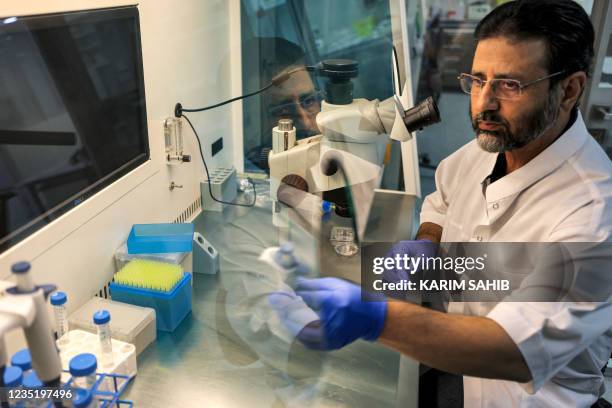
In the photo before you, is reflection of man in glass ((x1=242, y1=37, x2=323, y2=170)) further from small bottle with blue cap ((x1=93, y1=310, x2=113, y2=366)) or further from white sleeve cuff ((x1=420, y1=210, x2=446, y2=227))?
small bottle with blue cap ((x1=93, y1=310, x2=113, y2=366))

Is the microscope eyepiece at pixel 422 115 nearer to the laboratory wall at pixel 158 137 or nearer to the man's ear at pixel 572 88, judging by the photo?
the man's ear at pixel 572 88

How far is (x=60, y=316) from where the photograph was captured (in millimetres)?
1200

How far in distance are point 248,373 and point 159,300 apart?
0.32 meters

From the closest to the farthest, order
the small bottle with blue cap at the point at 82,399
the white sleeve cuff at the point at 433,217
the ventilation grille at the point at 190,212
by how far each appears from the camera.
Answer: the small bottle with blue cap at the point at 82,399
the white sleeve cuff at the point at 433,217
the ventilation grille at the point at 190,212

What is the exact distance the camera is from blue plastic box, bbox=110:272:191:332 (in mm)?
1365

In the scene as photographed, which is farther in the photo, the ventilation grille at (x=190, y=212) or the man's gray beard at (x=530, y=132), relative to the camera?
the ventilation grille at (x=190, y=212)

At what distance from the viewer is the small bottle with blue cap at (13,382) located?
30.9 inches

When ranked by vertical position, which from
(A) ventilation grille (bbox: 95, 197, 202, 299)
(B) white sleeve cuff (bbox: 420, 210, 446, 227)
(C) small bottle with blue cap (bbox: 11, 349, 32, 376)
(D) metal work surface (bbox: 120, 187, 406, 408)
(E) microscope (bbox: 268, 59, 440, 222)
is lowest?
(D) metal work surface (bbox: 120, 187, 406, 408)

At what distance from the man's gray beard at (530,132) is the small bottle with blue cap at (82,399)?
1045mm

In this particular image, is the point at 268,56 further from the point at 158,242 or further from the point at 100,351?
the point at 100,351

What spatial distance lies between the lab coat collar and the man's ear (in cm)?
6

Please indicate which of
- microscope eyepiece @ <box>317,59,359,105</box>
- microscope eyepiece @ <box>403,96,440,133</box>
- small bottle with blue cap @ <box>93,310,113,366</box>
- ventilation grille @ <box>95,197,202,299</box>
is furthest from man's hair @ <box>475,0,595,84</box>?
ventilation grille @ <box>95,197,202,299</box>

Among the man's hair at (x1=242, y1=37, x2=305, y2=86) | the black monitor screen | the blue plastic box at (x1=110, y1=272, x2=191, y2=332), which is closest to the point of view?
the black monitor screen

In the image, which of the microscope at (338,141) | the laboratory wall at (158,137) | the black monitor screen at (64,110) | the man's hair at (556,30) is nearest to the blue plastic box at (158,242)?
the laboratory wall at (158,137)
